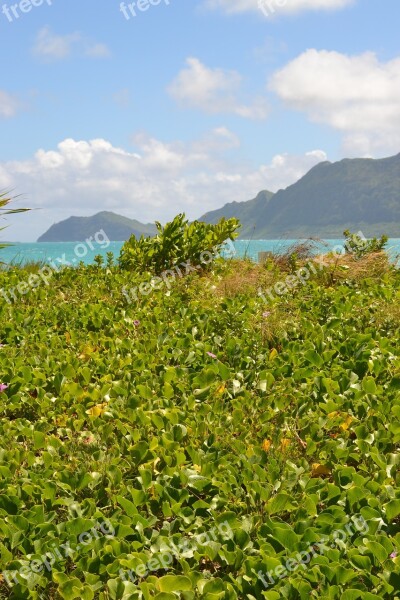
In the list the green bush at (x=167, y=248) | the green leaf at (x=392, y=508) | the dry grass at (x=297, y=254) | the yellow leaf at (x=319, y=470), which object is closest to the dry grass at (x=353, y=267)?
the dry grass at (x=297, y=254)

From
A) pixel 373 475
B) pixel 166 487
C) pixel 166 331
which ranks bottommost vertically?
pixel 373 475

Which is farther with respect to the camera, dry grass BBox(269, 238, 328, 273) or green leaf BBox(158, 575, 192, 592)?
dry grass BBox(269, 238, 328, 273)

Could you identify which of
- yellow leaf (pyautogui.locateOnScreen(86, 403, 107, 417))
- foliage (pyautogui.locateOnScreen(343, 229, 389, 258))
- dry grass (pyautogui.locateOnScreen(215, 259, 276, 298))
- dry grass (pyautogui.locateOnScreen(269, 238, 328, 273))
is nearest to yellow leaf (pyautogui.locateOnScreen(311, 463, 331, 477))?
yellow leaf (pyautogui.locateOnScreen(86, 403, 107, 417))

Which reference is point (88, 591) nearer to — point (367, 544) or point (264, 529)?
point (264, 529)

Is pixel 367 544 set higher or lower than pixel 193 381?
lower

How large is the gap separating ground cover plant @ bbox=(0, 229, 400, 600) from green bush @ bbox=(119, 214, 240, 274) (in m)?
3.58

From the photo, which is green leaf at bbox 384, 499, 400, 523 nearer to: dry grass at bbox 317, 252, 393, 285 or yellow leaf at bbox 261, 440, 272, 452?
yellow leaf at bbox 261, 440, 272, 452

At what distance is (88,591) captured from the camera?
2580 millimetres

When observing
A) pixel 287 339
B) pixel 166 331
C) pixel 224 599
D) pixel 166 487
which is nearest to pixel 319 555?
pixel 224 599

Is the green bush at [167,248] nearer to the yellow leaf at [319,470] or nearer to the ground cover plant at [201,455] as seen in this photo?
the ground cover plant at [201,455]

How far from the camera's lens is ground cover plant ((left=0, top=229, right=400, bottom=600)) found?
108 inches

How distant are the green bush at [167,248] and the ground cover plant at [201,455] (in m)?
3.58

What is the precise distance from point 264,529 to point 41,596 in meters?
1.02

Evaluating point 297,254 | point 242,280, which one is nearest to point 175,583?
point 242,280
